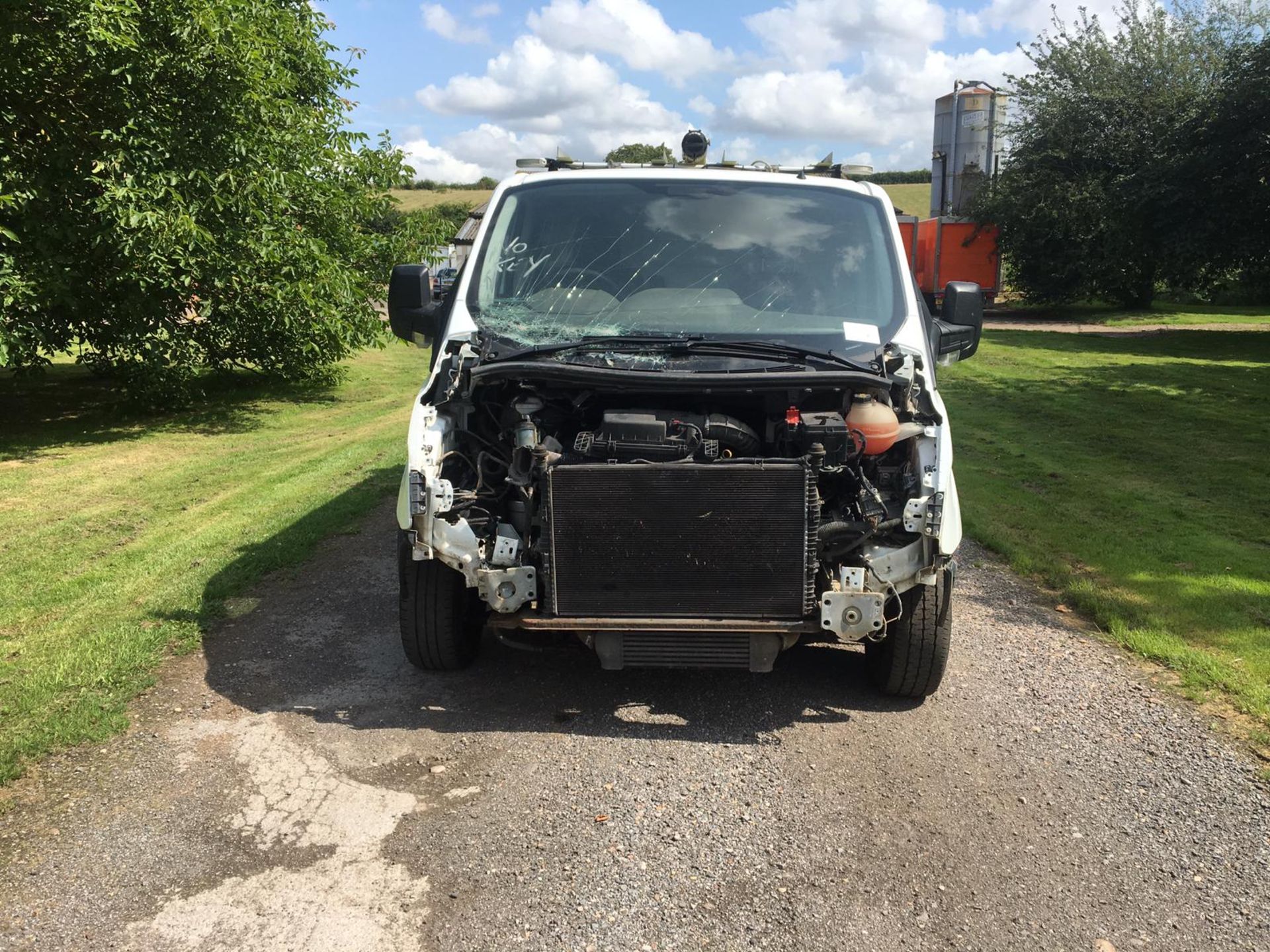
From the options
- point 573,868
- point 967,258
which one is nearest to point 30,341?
point 573,868

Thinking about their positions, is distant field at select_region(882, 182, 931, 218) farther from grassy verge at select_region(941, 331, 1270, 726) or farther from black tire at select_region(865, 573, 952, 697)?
black tire at select_region(865, 573, 952, 697)

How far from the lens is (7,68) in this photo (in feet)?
33.8

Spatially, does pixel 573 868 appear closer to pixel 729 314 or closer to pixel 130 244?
pixel 729 314

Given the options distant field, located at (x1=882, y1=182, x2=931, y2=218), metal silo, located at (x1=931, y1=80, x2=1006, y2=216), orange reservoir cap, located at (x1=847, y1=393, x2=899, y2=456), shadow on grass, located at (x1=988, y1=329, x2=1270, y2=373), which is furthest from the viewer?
distant field, located at (x1=882, y1=182, x2=931, y2=218)

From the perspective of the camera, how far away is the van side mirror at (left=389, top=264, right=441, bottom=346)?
17.6 ft

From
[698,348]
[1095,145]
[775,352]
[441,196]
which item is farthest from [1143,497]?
[441,196]

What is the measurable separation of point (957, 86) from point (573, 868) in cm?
3245

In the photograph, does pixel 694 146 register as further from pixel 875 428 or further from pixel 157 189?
pixel 157 189

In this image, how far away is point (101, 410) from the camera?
47.6 feet

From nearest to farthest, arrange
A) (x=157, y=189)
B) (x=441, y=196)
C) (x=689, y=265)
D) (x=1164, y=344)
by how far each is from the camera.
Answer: (x=689, y=265), (x=157, y=189), (x=1164, y=344), (x=441, y=196)

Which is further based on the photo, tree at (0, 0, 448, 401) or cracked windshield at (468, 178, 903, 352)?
tree at (0, 0, 448, 401)

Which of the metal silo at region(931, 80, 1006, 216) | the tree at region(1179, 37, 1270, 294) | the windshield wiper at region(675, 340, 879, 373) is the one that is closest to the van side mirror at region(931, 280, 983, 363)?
the windshield wiper at region(675, 340, 879, 373)

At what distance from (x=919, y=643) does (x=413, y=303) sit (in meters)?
3.06

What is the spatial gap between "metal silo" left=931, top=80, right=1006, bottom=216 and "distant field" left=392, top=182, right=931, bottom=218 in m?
18.1
